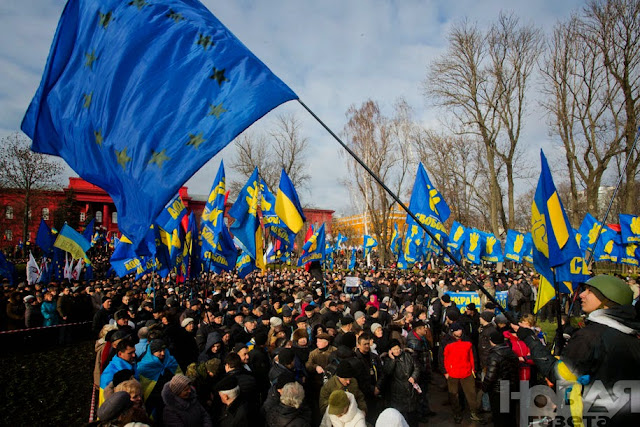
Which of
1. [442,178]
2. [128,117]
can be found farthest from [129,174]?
[442,178]

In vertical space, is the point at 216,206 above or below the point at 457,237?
above

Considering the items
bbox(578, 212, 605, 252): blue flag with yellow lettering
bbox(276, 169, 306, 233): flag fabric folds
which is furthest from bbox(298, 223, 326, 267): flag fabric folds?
bbox(578, 212, 605, 252): blue flag with yellow lettering

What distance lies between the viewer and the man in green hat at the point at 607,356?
2.54 metres

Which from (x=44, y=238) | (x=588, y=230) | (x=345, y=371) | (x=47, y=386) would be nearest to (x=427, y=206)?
(x=345, y=371)

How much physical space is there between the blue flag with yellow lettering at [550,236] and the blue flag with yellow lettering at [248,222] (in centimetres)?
685

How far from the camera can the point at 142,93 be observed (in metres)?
3.77

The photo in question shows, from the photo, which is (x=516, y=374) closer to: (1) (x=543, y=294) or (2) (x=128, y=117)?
(1) (x=543, y=294)

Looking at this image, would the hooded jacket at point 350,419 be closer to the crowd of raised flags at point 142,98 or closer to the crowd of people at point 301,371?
the crowd of people at point 301,371

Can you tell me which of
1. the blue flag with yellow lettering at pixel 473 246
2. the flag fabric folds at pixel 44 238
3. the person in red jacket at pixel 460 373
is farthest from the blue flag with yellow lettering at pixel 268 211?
the blue flag with yellow lettering at pixel 473 246

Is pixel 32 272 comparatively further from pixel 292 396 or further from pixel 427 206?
pixel 292 396

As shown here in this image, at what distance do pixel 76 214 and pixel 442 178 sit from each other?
143 feet

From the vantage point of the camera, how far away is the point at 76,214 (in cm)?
5072

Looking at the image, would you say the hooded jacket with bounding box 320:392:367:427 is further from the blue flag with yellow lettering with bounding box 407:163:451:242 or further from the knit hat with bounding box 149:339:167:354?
the blue flag with yellow lettering with bounding box 407:163:451:242

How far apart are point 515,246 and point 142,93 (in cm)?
2091
